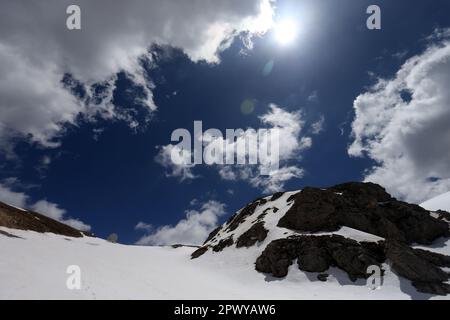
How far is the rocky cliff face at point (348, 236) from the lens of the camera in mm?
32719

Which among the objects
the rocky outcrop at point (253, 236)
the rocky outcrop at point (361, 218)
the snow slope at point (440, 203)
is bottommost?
the rocky outcrop at point (253, 236)

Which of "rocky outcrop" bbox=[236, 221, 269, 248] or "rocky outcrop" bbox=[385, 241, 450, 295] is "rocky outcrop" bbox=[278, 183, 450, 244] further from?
"rocky outcrop" bbox=[385, 241, 450, 295]

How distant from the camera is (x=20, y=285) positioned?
58.4 feet

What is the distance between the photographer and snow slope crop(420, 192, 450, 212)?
7219 centimetres

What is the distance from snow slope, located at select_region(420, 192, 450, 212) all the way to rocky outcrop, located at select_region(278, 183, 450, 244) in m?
25.2

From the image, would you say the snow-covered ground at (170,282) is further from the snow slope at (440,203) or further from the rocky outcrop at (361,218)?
the snow slope at (440,203)

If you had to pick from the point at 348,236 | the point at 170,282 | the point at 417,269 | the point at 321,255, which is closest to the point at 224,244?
the point at 321,255

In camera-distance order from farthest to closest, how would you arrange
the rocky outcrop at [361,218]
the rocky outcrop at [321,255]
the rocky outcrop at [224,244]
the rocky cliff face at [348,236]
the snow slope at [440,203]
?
the snow slope at [440,203]
the rocky outcrop at [224,244]
the rocky outcrop at [361,218]
the rocky outcrop at [321,255]
the rocky cliff face at [348,236]

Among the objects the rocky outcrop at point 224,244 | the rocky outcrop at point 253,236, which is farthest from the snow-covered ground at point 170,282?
the rocky outcrop at point 224,244

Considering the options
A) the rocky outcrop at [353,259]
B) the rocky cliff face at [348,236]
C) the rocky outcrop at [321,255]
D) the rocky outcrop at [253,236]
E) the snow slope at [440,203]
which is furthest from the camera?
the snow slope at [440,203]

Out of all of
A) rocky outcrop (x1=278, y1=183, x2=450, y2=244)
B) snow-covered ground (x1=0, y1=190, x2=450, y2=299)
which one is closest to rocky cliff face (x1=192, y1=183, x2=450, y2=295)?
rocky outcrop (x1=278, y1=183, x2=450, y2=244)

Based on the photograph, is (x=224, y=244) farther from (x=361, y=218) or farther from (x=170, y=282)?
(x=170, y=282)

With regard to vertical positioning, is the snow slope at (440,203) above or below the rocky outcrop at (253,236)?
above
